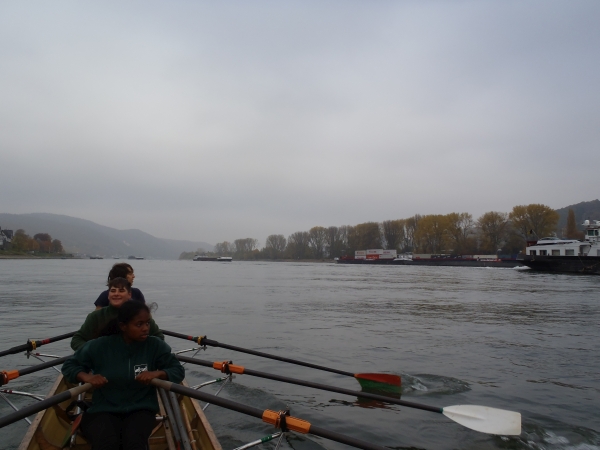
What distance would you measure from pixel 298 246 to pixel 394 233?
4384 centimetres

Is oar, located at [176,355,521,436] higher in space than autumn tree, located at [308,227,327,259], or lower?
lower

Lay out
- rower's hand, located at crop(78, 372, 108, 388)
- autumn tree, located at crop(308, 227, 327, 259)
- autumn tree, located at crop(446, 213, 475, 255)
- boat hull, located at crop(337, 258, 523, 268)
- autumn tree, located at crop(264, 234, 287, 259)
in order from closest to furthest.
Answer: rower's hand, located at crop(78, 372, 108, 388) < boat hull, located at crop(337, 258, 523, 268) < autumn tree, located at crop(446, 213, 475, 255) < autumn tree, located at crop(308, 227, 327, 259) < autumn tree, located at crop(264, 234, 287, 259)

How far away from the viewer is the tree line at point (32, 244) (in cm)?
12715

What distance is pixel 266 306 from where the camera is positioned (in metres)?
23.2

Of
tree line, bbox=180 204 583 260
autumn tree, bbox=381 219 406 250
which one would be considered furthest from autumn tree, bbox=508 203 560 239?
autumn tree, bbox=381 219 406 250

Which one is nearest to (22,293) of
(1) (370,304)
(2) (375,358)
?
(1) (370,304)

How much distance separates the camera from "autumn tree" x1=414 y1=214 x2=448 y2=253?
120 m

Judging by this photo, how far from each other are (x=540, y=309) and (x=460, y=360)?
1298 cm

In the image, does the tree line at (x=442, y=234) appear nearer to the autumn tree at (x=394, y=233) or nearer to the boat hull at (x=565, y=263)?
the autumn tree at (x=394, y=233)

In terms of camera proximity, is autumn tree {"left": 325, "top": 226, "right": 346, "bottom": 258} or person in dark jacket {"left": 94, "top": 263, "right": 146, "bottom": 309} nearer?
person in dark jacket {"left": 94, "top": 263, "right": 146, "bottom": 309}

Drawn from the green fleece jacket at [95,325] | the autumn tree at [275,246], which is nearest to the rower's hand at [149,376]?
the green fleece jacket at [95,325]

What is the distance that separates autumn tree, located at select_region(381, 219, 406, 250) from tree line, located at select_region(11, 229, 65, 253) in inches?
4302

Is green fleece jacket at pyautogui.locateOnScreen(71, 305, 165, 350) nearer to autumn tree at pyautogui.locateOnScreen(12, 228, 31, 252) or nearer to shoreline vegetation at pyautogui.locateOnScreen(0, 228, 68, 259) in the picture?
shoreline vegetation at pyautogui.locateOnScreen(0, 228, 68, 259)

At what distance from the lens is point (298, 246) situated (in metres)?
170
